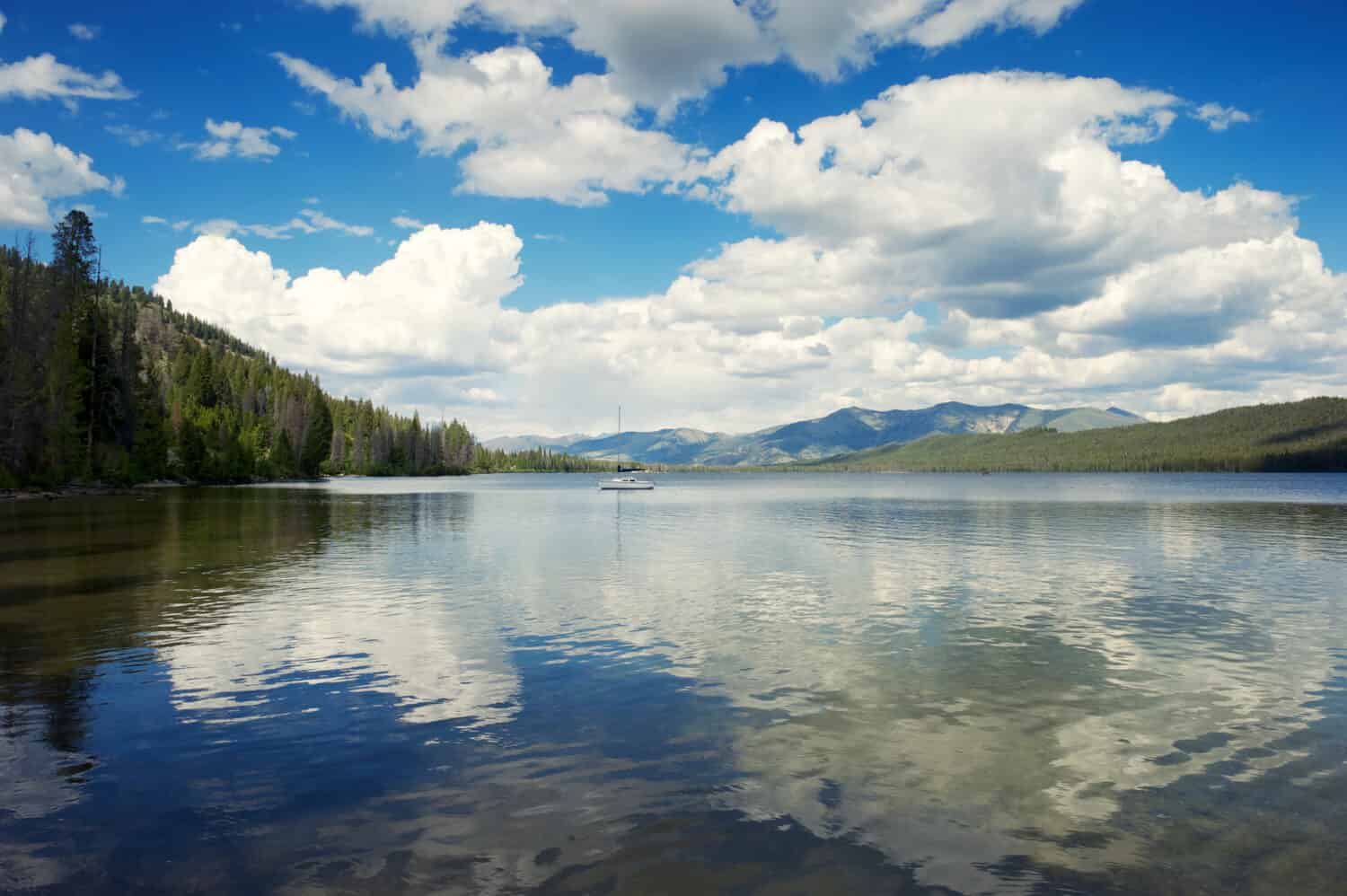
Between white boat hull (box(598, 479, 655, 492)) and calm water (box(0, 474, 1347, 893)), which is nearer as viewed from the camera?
calm water (box(0, 474, 1347, 893))

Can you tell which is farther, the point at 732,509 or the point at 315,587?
the point at 732,509

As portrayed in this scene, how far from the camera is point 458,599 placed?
3372cm

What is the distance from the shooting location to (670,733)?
16.6 meters

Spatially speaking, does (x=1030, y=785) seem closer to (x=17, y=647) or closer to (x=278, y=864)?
(x=278, y=864)

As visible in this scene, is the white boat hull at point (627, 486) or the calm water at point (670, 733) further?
the white boat hull at point (627, 486)

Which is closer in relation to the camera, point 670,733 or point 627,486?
point 670,733

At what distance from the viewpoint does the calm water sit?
10930mm

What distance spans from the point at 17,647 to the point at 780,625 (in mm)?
24302

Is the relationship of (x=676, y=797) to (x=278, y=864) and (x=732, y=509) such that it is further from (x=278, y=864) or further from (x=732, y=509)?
(x=732, y=509)

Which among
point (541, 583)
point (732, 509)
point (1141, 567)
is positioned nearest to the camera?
point (541, 583)

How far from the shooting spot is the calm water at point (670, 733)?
430 inches

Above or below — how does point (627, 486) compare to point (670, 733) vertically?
above

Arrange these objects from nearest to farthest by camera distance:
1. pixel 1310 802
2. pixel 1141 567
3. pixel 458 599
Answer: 1. pixel 1310 802
2. pixel 458 599
3. pixel 1141 567

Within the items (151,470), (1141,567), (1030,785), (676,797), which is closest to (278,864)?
(676,797)
